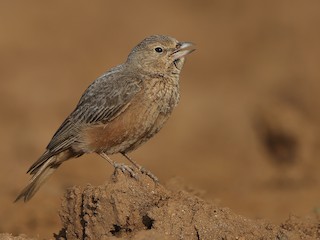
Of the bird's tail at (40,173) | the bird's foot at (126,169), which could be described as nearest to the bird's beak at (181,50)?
the bird's tail at (40,173)

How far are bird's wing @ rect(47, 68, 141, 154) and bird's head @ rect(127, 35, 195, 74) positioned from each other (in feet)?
0.81

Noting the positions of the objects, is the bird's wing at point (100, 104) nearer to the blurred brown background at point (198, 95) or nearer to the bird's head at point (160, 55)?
the bird's head at point (160, 55)

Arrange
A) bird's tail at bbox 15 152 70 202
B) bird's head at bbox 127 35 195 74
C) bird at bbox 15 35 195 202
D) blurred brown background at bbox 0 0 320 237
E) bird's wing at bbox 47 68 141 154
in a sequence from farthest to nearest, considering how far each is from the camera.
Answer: blurred brown background at bbox 0 0 320 237 < bird's head at bbox 127 35 195 74 < bird's tail at bbox 15 152 70 202 < bird's wing at bbox 47 68 141 154 < bird at bbox 15 35 195 202

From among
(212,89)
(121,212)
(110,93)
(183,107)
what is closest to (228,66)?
(212,89)

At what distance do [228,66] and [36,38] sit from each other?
432 centimetres

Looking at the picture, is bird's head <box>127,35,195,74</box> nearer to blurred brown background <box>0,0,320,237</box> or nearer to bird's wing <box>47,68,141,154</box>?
bird's wing <box>47,68,141,154</box>

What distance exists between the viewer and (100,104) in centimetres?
850

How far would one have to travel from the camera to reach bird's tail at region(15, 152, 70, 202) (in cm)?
850

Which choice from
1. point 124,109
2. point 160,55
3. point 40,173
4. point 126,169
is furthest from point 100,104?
point 126,169

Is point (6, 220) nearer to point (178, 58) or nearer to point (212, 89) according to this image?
point (178, 58)

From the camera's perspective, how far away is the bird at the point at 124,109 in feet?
26.9

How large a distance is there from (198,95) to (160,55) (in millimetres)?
8287

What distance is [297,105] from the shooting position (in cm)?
1488

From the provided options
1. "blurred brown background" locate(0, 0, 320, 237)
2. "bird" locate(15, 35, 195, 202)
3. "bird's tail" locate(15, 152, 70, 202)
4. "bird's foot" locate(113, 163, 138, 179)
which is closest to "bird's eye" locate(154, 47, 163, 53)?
"bird" locate(15, 35, 195, 202)
